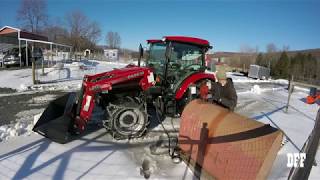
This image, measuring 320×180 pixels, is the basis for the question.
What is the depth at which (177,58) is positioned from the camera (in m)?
6.89

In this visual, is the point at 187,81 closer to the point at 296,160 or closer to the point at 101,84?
the point at 101,84

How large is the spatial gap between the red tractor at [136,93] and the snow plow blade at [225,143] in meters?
1.46

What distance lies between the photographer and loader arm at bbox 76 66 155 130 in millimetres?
5469

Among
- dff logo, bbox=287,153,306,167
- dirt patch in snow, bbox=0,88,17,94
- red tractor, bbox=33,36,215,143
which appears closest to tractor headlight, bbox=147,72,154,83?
red tractor, bbox=33,36,215,143

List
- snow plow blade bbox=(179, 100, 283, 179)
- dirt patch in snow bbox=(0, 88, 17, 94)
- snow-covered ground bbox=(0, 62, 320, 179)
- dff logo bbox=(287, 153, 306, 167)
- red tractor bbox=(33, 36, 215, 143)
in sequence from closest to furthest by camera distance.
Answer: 1. dff logo bbox=(287, 153, 306, 167)
2. snow plow blade bbox=(179, 100, 283, 179)
3. snow-covered ground bbox=(0, 62, 320, 179)
4. red tractor bbox=(33, 36, 215, 143)
5. dirt patch in snow bbox=(0, 88, 17, 94)

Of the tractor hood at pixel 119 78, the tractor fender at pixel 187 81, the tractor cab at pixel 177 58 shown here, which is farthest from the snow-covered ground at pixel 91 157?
the tractor cab at pixel 177 58

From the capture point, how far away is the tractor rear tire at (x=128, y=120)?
5711 millimetres

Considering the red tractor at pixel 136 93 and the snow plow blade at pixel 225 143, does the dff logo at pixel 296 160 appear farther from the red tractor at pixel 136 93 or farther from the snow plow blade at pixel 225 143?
the red tractor at pixel 136 93

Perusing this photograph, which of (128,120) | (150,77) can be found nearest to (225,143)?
(128,120)

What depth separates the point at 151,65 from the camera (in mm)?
7504

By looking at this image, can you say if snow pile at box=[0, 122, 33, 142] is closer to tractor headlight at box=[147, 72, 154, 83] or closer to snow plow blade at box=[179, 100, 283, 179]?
tractor headlight at box=[147, 72, 154, 83]

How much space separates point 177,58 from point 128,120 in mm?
2114

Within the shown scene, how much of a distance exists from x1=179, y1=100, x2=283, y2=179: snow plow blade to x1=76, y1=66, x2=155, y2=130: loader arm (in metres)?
1.51

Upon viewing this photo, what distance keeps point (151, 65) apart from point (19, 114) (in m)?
4.08
